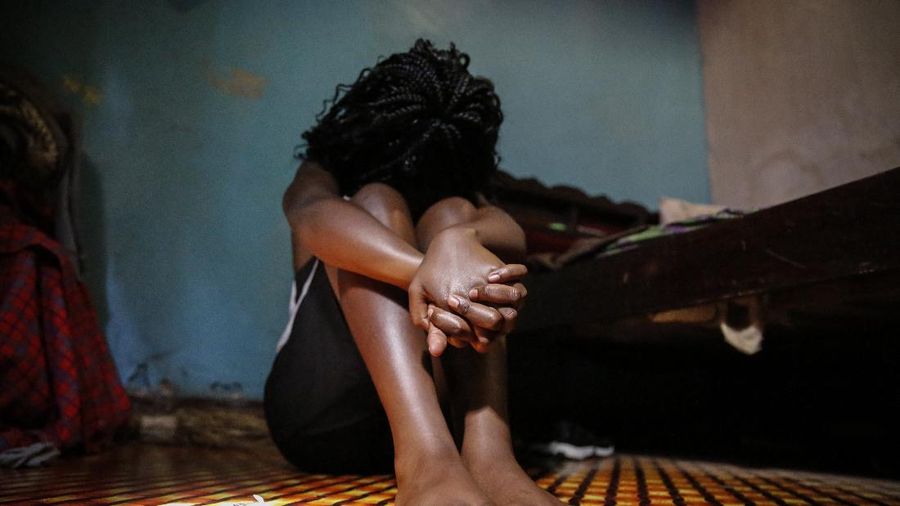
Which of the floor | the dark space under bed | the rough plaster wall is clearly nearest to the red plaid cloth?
the floor

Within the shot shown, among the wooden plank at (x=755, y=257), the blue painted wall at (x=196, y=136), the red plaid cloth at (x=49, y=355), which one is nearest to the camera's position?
the wooden plank at (x=755, y=257)

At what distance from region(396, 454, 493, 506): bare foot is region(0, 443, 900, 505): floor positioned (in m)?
0.10

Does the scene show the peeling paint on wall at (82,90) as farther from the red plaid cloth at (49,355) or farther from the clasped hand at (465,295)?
the clasped hand at (465,295)

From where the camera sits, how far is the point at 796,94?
200 cm

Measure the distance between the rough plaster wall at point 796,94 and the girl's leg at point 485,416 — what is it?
4.91 feet

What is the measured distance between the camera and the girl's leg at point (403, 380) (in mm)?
558

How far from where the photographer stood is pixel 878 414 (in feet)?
5.02

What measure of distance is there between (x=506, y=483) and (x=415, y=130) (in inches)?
21.1

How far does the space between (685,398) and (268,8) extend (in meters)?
1.72

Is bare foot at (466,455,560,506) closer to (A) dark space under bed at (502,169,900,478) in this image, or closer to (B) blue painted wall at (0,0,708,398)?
Answer: (A) dark space under bed at (502,169,900,478)

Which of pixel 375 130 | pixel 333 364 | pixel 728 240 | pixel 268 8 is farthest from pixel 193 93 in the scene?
pixel 728 240

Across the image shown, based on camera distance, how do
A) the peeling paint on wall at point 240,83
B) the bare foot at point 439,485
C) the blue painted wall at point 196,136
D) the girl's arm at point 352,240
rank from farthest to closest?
1. the peeling paint on wall at point 240,83
2. the blue painted wall at point 196,136
3. the girl's arm at point 352,240
4. the bare foot at point 439,485

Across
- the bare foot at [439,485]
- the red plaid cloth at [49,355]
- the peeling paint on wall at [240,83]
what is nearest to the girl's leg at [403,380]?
the bare foot at [439,485]

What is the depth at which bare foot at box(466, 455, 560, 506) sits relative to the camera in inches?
22.1
